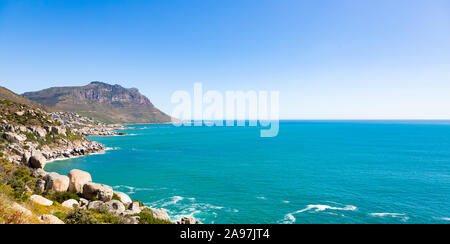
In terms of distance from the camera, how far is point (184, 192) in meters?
40.5

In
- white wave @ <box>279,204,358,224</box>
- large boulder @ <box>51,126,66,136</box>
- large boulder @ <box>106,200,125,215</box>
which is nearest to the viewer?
large boulder @ <box>106,200,125,215</box>

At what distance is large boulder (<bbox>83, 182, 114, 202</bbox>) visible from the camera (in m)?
28.2

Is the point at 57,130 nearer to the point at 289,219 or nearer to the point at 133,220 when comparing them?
the point at 133,220

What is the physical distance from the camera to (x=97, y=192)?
95.3ft

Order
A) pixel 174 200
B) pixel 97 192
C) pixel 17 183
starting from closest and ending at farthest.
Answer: pixel 17 183 → pixel 97 192 → pixel 174 200

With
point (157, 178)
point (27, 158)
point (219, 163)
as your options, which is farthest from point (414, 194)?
point (27, 158)

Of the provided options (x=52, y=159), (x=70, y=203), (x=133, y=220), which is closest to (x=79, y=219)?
(x=133, y=220)

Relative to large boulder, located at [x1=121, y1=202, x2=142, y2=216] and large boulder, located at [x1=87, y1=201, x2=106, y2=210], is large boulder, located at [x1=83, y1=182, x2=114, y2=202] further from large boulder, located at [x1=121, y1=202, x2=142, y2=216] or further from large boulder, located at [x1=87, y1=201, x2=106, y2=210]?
large boulder, located at [x1=121, y1=202, x2=142, y2=216]

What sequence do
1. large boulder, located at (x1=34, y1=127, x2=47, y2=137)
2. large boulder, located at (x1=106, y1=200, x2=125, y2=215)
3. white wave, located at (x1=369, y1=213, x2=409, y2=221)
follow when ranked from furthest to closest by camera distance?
1. large boulder, located at (x1=34, y1=127, x2=47, y2=137)
2. white wave, located at (x1=369, y1=213, x2=409, y2=221)
3. large boulder, located at (x1=106, y1=200, x2=125, y2=215)

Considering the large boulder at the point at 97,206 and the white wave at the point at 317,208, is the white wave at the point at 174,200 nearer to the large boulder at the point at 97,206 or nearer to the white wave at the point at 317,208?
the large boulder at the point at 97,206

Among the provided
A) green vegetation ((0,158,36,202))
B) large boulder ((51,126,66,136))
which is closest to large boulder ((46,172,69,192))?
green vegetation ((0,158,36,202))

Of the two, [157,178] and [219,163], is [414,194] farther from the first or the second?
[157,178]

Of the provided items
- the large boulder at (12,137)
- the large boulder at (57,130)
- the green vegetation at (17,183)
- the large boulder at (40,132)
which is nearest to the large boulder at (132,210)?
the green vegetation at (17,183)
